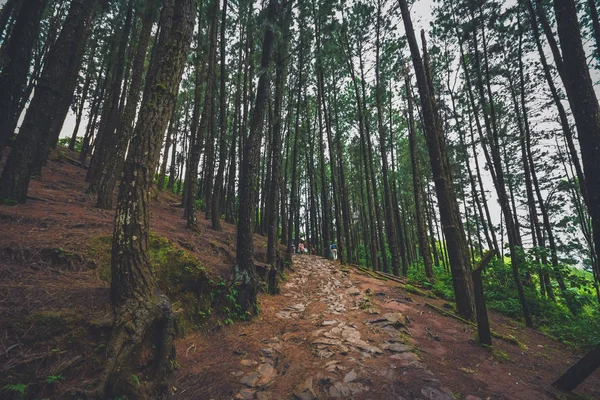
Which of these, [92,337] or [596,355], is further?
[596,355]

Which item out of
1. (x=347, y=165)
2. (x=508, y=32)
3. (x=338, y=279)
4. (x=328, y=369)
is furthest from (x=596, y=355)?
(x=347, y=165)

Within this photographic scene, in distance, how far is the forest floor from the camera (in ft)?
8.31

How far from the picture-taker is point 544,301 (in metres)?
8.45

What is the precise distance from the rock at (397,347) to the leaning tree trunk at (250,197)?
298 cm

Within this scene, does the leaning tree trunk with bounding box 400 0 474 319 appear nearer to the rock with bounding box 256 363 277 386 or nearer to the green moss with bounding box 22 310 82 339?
the rock with bounding box 256 363 277 386

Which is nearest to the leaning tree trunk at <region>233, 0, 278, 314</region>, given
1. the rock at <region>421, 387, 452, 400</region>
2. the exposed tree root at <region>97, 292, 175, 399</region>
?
the exposed tree root at <region>97, 292, 175, 399</region>

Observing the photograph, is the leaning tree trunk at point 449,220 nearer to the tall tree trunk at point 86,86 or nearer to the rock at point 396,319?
the rock at point 396,319

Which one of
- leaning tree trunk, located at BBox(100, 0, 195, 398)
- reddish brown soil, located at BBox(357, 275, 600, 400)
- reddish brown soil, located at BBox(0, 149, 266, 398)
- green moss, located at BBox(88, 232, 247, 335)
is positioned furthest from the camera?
green moss, located at BBox(88, 232, 247, 335)

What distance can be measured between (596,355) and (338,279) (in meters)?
Answer: 7.07

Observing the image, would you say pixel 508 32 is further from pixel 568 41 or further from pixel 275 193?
pixel 275 193

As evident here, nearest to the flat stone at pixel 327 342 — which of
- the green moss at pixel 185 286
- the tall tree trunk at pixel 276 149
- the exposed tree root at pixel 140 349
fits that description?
the green moss at pixel 185 286

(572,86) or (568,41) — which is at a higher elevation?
(568,41)

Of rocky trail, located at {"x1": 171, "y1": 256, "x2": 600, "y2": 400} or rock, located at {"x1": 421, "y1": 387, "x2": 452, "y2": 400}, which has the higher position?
rock, located at {"x1": 421, "y1": 387, "x2": 452, "y2": 400}

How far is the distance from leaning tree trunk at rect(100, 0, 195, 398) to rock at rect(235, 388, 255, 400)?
1.02 meters
